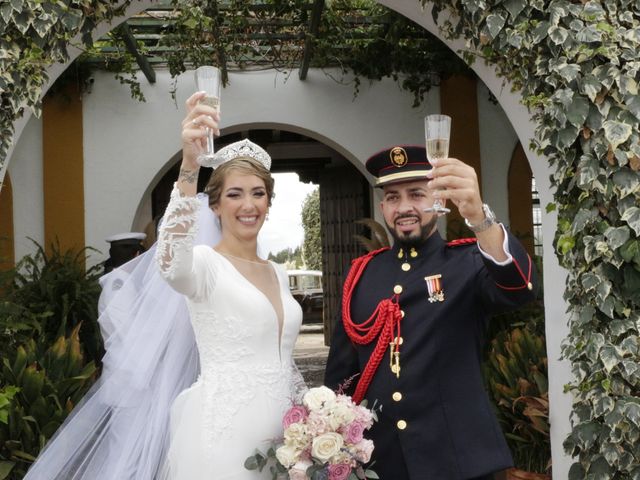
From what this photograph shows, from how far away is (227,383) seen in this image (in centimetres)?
255

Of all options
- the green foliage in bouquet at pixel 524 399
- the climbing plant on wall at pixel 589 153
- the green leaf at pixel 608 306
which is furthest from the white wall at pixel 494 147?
the green leaf at pixel 608 306

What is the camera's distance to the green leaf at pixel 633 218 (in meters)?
3.04

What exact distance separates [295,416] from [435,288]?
25.1 inches

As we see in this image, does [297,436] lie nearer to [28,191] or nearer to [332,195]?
[28,191]

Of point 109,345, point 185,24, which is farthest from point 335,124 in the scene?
point 109,345

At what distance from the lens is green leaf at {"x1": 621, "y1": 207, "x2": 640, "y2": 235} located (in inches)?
120

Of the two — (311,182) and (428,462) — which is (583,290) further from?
(311,182)

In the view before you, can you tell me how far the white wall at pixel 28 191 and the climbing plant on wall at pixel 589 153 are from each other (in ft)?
12.9

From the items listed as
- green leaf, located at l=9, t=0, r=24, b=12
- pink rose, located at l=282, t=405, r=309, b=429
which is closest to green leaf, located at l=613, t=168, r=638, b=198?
pink rose, located at l=282, t=405, r=309, b=429

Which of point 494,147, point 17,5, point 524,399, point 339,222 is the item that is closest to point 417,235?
point 17,5

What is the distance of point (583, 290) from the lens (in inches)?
128

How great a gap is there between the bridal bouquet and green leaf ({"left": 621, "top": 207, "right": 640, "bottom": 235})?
1.43 m

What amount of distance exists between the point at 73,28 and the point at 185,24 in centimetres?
183

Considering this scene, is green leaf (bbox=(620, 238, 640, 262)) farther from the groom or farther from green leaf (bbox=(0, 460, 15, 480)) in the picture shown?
green leaf (bbox=(0, 460, 15, 480))
